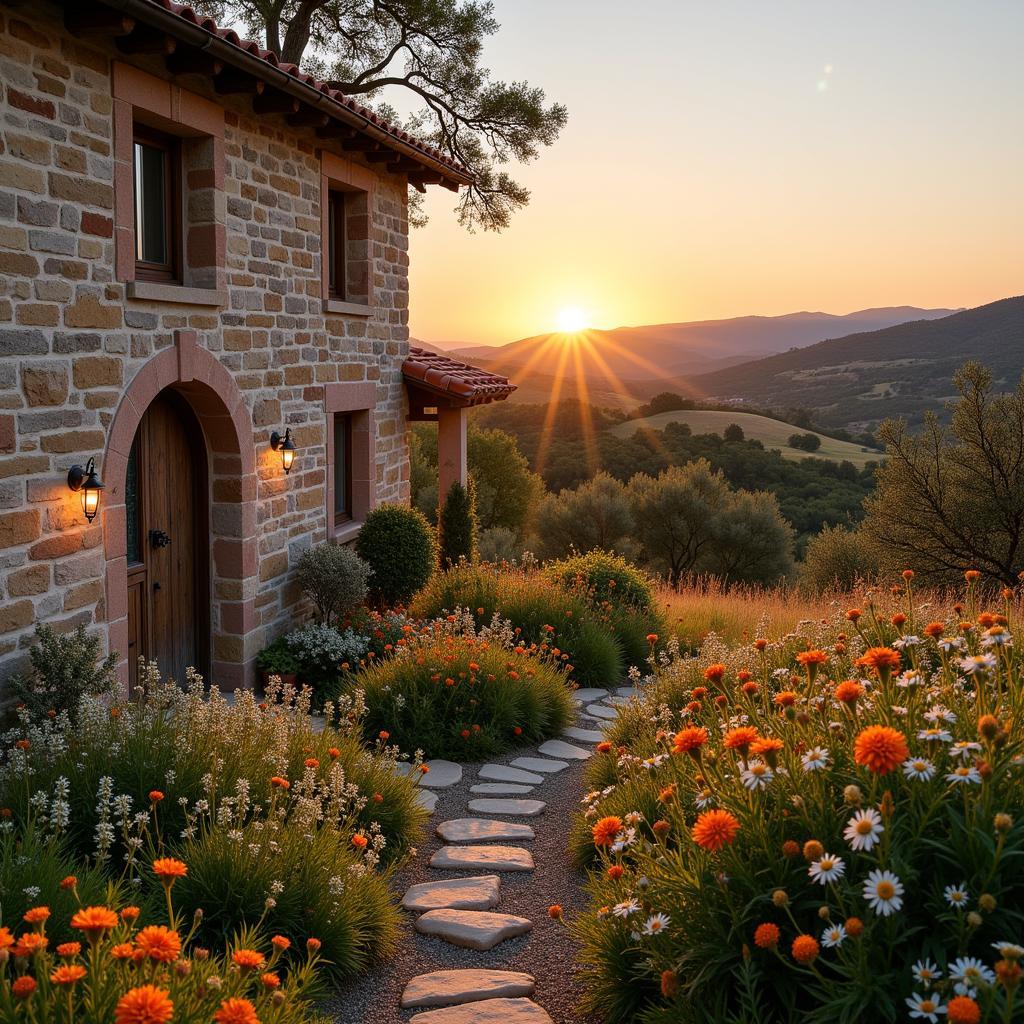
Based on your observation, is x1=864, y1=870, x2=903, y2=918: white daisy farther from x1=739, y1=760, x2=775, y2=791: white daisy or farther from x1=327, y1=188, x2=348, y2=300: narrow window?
x1=327, y1=188, x2=348, y2=300: narrow window

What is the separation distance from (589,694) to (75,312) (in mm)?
5293

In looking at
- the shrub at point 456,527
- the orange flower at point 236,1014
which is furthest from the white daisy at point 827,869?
the shrub at point 456,527

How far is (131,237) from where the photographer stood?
661 cm

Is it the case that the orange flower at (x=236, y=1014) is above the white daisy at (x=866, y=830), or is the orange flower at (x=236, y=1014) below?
below

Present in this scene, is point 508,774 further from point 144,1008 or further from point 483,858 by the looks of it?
point 144,1008

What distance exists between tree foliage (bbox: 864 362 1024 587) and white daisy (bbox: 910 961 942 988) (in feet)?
58.7

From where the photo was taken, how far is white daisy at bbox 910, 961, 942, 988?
2.37 m

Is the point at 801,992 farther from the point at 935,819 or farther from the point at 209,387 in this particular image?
the point at 209,387

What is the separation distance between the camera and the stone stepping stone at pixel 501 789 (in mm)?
6250

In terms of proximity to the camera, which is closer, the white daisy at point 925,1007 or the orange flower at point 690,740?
the white daisy at point 925,1007

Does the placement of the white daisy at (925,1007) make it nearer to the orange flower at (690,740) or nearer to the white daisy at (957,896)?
the white daisy at (957,896)

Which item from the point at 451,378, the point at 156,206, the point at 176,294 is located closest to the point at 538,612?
the point at 451,378

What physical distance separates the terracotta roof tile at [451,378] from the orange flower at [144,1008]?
31.3 ft

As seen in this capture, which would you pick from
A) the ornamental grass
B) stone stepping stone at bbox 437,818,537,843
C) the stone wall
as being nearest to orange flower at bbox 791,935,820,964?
the ornamental grass
